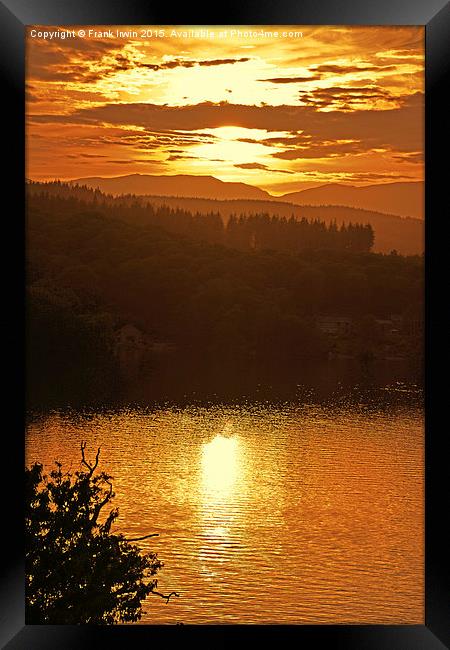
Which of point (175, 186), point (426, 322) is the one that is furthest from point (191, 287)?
point (426, 322)

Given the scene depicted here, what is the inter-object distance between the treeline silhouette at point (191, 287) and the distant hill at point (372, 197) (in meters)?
1.37

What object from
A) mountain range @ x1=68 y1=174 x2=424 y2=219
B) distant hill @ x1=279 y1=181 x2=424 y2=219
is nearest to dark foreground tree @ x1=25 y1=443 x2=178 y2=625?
distant hill @ x1=279 y1=181 x2=424 y2=219

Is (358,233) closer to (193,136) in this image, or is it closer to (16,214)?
→ (193,136)

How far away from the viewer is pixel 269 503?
57.6ft

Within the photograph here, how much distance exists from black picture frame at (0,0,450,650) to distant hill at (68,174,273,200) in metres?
21.0

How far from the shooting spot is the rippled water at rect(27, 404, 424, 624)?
13586 mm

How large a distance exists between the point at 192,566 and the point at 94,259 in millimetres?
8989

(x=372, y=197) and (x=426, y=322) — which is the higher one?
(x=372, y=197)

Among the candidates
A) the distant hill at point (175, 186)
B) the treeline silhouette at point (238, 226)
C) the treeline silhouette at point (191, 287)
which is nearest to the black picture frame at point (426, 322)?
the treeline silhouette at point (191, 287)

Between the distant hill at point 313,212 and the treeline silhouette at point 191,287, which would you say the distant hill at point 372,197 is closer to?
the distant hill at point 313,212

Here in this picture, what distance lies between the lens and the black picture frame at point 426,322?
2.37m

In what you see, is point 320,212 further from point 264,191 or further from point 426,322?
point 426,322

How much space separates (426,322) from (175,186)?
22.7m

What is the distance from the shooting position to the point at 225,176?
992 inches
